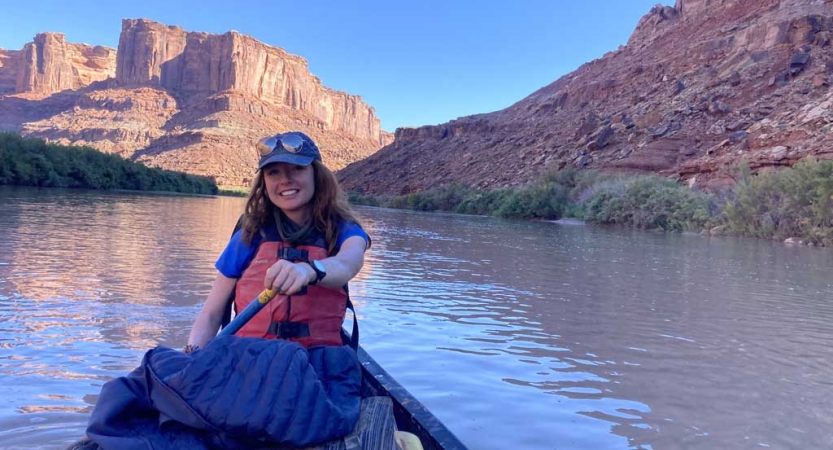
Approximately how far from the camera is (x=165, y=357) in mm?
1860

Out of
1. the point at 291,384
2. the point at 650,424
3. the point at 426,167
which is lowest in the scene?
the point at 650,424

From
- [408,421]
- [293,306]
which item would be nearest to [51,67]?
[293,306]

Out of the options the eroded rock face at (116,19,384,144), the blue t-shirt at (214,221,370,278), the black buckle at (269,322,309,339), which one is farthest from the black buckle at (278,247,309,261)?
the eroded rock face at (116,19,384,144)

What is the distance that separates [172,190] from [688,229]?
49.9 m

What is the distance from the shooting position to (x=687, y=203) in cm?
2594

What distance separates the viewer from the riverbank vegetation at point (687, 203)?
19.4m

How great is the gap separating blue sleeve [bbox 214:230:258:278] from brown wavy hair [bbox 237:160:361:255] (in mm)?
25

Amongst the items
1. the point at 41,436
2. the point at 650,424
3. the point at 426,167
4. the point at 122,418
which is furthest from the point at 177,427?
the point at 426,167

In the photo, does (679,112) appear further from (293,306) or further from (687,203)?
(293,306)

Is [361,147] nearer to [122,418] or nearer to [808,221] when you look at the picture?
[808,221]

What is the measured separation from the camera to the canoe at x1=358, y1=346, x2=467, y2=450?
222cm

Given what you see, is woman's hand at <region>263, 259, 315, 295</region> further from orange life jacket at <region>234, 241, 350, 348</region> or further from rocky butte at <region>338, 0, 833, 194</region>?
rocky butte at <region>338, 0, 833, 194</region>

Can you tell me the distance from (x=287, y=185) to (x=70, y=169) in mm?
48540

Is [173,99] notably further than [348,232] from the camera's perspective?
Yes
